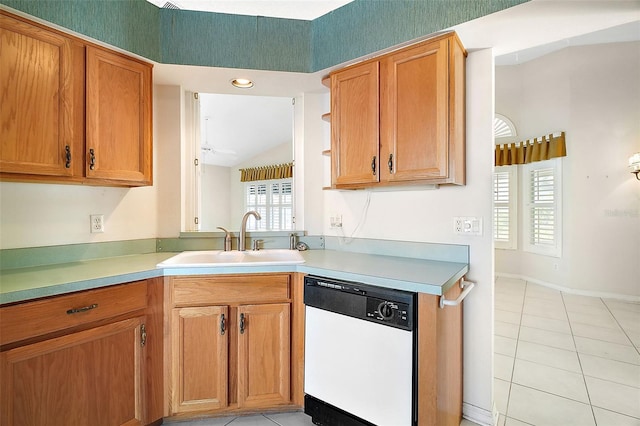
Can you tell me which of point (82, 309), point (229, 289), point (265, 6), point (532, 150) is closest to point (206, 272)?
point (229, 289)

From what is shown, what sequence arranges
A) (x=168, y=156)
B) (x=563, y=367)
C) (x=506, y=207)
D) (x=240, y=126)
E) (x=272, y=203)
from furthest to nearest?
1. (x=506, y=207)
2. (x=240, y=126)
3. (x=272, y=203)
4. (x=563, y=367)
5. (x=168, y=156)

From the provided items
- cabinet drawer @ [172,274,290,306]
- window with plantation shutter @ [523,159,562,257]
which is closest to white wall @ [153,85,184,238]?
cabinet drawer @ [172,274,290,306]

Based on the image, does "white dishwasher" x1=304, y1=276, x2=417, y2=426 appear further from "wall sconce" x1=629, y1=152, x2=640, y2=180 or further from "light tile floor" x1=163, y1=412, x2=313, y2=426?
"wall sconce" x1=629, y1=152, x2=640, y2=180

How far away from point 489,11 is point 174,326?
226cm

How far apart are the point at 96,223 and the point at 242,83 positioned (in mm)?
1356

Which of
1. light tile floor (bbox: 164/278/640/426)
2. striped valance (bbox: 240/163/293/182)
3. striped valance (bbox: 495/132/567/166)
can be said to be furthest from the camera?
striped valance (bbox: 495/132/567/166)

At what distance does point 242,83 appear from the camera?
2.24 metres

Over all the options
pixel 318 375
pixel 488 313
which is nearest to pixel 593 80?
pixel 488 313

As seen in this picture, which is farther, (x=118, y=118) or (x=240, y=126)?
(x=240, y=126)

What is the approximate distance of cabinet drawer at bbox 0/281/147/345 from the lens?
3.87ft

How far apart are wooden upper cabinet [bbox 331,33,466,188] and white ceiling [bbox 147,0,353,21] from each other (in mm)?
675

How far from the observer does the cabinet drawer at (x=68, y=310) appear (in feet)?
3.87

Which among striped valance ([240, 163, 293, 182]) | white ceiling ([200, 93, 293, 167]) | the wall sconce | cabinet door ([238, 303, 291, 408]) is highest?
white ceiling ([200, 93, 293, 167])

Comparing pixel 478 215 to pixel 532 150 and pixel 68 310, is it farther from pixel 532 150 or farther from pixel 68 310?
pixel 532 150
